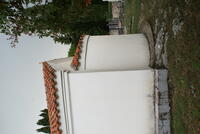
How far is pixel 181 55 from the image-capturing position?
29.0 ft

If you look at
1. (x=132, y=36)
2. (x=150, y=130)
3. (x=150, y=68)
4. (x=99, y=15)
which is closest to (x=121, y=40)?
(x=132, y=36)

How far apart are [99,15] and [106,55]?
15.2 meters

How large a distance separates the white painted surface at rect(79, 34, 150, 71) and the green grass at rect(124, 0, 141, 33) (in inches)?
183

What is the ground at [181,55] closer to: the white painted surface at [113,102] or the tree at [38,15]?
the white painted surface at [113,102]

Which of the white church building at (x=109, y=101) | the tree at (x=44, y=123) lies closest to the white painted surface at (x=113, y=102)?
the white church building at (x=109, y=101)

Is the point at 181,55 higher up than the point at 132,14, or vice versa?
the point at 132,14

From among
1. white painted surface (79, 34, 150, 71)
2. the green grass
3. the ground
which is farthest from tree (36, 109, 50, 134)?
the ground

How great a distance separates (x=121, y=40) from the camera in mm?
12055

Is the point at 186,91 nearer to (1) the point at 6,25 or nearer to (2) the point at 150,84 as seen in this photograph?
(2) the point at 150,84

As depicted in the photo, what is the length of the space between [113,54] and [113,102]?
1914 millimetres

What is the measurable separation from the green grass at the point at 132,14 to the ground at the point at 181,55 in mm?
4857

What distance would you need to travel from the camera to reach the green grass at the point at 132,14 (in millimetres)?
16531

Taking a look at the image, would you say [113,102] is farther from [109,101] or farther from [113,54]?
[113,54]

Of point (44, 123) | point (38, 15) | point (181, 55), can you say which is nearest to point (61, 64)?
point (38, 15)
